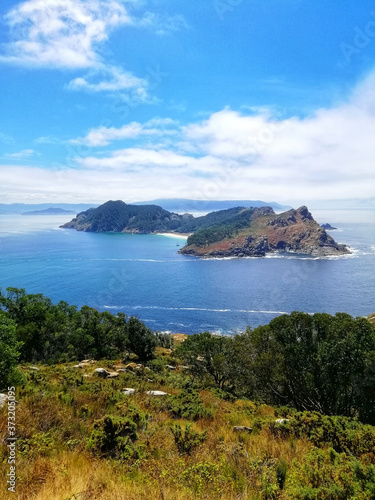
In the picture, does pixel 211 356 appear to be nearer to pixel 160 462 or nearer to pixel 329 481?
pixel 160 462

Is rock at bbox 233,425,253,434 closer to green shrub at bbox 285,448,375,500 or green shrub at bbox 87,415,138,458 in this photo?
green shrub at bbox 285,448,375,500

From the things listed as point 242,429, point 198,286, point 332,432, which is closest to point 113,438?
point 242,429

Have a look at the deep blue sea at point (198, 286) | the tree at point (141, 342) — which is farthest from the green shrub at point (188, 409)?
the deep blue sea at point (198, 286)

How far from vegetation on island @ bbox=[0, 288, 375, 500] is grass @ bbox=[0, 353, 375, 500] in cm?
4

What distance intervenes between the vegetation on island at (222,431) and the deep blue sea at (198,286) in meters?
58.1

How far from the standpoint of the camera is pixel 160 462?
7.98 metres

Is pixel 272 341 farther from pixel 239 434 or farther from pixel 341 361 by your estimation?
pixel 239 434

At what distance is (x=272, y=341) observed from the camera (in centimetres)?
2516

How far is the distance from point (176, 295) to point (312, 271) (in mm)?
81068

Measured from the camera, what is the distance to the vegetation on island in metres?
6.71

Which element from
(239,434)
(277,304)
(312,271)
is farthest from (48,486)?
(312,271)

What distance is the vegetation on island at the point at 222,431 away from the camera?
6.71m

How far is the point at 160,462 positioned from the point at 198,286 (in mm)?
117921

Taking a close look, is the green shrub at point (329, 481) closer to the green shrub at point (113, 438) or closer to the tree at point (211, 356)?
the green shrub at point (113, 438)
